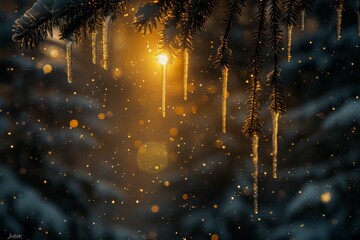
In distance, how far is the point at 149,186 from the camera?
10172 mm

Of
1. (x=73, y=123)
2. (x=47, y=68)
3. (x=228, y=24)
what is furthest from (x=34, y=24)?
(x=73, y=123)

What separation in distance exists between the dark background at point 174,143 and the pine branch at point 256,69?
23.3 ft

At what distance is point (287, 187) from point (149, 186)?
3745mm

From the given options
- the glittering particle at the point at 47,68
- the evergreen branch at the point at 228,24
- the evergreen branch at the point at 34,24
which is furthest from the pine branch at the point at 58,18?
the glittering particle at the point at 47,68

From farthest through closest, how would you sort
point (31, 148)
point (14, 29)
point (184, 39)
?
1. point (31, 148)
2. point (184, 39)
3. point (14, 29)

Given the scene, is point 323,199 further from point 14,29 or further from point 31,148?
point 14,29

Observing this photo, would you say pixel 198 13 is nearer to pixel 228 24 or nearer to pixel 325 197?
pixel 228 24

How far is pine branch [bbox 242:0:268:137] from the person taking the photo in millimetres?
1330

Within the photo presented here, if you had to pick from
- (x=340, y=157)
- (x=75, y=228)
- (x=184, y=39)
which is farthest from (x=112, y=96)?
(x=184, y=39)

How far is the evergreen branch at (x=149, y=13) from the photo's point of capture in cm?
109

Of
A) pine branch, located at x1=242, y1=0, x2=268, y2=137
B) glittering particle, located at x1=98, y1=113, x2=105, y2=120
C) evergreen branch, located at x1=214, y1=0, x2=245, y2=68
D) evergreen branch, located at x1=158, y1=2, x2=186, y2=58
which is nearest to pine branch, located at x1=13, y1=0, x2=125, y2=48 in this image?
evergreen branch, located at x1=158, y1=2, x2=186, y2=58

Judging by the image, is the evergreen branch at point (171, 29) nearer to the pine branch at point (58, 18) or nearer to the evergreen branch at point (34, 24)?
the pine branch at point (58, 18)

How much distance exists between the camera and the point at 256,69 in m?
1.34

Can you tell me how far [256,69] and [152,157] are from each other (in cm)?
927
